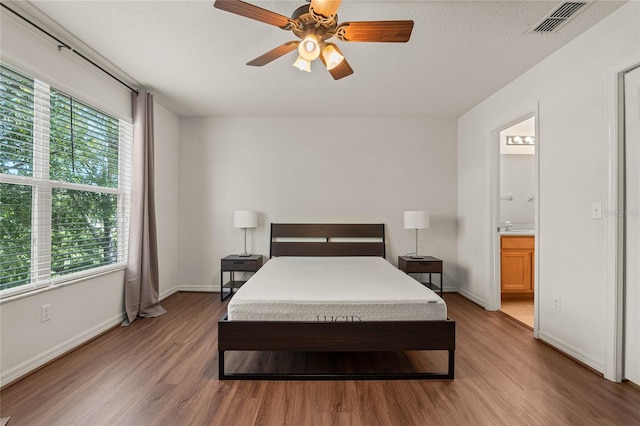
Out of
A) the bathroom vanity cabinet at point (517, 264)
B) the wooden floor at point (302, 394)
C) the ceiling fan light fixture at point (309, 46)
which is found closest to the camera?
the wooden floor at point (302, 394)

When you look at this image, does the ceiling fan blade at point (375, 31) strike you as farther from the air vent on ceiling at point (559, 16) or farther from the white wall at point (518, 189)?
the white wall at point (518, 189)

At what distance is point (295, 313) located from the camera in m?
2.12

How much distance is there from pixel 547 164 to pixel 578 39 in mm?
993

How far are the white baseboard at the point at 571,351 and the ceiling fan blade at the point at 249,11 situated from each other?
10.5 ft

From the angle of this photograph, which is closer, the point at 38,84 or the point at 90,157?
the point at 38,84

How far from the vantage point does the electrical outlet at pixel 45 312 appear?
2239mm

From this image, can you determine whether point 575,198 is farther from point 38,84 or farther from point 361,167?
point 38,84

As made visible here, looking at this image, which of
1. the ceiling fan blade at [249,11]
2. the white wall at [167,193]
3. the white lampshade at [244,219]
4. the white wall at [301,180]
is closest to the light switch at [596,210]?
the white wall at [301,180]

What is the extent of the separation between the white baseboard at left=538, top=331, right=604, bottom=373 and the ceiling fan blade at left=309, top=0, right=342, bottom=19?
3.00m

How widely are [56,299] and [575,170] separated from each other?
170 inches

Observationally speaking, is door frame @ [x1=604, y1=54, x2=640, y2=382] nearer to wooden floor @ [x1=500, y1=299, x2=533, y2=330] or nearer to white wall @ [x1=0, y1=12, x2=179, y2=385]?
wooden floor @ [x1=500, y1=299, x2=533, y2=330]

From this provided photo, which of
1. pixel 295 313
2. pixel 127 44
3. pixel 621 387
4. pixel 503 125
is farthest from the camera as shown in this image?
pixel 503 125

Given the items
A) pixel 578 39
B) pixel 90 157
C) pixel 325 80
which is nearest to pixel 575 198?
pixel 578 39

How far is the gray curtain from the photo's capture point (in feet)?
10.6
